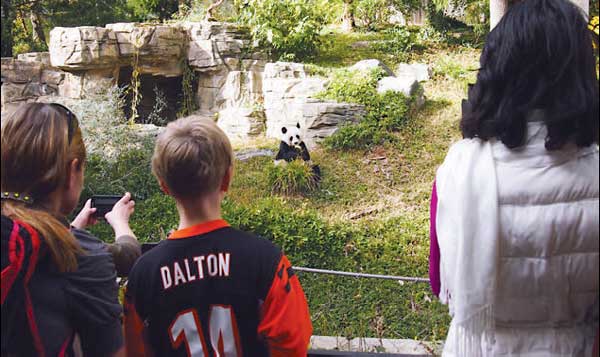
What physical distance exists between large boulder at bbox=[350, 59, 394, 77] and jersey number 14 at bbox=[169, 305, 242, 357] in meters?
5.98

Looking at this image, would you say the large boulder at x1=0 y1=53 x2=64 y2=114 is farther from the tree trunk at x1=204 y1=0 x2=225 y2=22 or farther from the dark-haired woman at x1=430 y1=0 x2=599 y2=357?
the dark-haired woman at x1=430 y1=0 x2=599 y2=357

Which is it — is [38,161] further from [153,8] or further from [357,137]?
[153,8]

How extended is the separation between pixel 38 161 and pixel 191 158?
0.26 metres

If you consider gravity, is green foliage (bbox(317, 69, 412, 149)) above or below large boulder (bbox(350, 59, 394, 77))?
below

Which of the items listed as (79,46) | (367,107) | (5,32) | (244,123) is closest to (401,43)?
(367,107)

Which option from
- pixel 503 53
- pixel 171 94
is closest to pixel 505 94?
pixel 503 53

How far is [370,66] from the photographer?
6.87 m

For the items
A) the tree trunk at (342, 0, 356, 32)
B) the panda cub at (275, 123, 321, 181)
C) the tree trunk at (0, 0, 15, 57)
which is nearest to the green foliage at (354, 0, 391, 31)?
the tree trunk at (342, 0, 356, 32)

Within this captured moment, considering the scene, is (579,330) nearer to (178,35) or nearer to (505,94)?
(505,94)

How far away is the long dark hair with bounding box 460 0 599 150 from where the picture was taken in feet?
3.11

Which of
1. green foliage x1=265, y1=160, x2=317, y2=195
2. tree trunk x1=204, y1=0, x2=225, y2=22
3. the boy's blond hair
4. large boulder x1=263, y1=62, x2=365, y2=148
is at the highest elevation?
tree trunk x1=204, y1=0, x2=225, y2=22

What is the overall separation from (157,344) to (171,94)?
6826 millimetres

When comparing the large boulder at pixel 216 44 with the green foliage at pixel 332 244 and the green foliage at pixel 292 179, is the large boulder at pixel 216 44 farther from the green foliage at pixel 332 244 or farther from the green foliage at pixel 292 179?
the green foliage at pixel 292 179

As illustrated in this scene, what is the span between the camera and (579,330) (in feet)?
3.35
